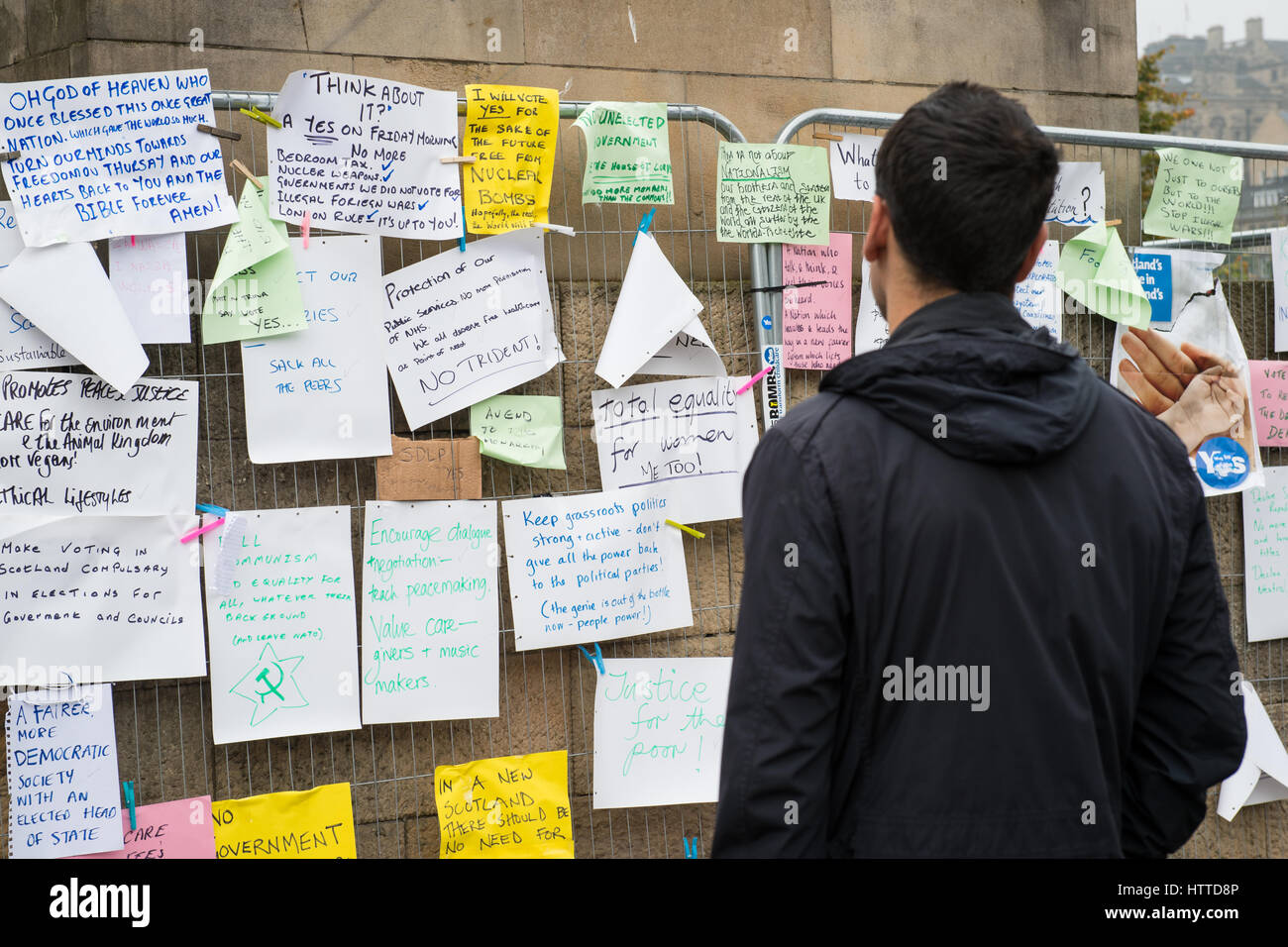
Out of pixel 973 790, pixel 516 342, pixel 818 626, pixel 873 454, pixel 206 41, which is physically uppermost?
pixel 206 41

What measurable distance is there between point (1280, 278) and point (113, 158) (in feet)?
13.6

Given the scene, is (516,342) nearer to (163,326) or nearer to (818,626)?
(163,326)

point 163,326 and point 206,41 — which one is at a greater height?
point 206,41

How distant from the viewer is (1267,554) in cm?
423

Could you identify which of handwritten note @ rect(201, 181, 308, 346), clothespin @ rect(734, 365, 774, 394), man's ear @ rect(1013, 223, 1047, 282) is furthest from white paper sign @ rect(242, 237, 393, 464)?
man's ear @ rect(1013, 223, 1047, 282)

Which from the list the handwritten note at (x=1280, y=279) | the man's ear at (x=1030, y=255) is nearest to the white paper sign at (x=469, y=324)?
the man's ear at (x=1030, y=255)

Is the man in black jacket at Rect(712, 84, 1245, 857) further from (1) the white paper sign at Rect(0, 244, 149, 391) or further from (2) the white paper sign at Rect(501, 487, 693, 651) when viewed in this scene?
(1) the white paper sign at Rect(0, 244, 149, 391)

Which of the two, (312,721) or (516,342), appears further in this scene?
(516,342)

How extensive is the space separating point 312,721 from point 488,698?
0.50 metres

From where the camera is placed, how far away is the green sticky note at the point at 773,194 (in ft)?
11.4

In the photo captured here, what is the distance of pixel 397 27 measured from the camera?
10.8ft
